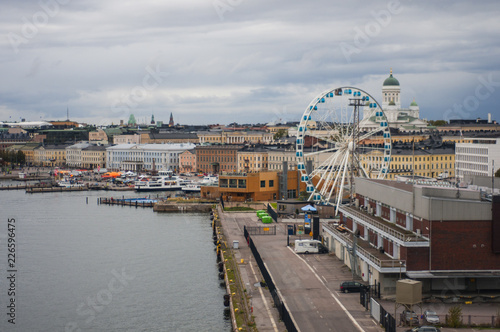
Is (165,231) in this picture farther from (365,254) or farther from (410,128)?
(410,128)

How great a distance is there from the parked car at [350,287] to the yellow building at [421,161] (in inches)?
1828

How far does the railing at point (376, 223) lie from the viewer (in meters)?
23.8

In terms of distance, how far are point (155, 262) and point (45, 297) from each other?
7.60 meters

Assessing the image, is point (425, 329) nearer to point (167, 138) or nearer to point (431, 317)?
point (431, 317)

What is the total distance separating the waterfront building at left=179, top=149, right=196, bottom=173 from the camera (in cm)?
10450

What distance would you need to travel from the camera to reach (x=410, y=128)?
402 ft

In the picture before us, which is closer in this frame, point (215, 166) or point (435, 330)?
point (435, 330)

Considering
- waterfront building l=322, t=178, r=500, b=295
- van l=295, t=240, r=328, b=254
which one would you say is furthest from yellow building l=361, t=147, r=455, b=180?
waterfront building l=322, t=178, r=500, b=295

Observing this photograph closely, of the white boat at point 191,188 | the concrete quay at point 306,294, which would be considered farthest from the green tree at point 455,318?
the white boat at point 191,188

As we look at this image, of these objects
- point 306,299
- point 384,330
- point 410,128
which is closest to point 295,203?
point 306,299

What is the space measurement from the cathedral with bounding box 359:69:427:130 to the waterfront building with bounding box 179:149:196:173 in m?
32.9

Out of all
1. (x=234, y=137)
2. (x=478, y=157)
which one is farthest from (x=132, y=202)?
(x=234, y=137)

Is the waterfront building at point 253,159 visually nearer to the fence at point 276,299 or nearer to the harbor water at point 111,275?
the harbor water at point 111,275

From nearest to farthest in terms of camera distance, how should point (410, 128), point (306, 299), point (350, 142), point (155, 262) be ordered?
point (306, 299)
point (155, 262)
point (350, 142)
point (410, 128)
